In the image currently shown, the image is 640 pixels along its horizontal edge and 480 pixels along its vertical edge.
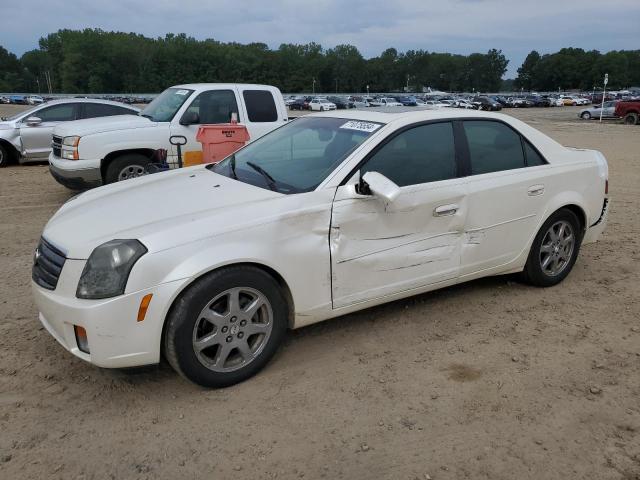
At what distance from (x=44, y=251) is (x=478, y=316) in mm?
3199

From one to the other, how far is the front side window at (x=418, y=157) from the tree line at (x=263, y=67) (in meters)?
142

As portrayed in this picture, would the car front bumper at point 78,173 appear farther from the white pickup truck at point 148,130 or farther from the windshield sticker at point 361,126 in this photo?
the windshield sticker at point 361,126

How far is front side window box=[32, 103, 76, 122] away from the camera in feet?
39.3

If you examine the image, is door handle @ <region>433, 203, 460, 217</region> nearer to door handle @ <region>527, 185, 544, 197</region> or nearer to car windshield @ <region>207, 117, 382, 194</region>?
car windshield @ <region>207, 117, 382, 194</region>

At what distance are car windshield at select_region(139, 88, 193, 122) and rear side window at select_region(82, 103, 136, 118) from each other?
2.99 metres

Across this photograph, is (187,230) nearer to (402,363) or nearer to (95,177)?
(402,363)

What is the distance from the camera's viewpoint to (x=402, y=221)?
12.6 ft

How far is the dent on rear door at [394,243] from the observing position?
3.62m

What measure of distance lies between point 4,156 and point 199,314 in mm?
11592

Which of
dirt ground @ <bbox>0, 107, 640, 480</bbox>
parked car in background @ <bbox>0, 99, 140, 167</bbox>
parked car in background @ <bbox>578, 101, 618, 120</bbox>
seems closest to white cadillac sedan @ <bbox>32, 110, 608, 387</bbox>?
dirt ground @ <bbox>0, 107, 640, 480</bbox>

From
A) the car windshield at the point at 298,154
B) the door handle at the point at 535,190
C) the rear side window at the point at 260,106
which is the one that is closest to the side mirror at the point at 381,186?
the car windshield at the point at 298,154

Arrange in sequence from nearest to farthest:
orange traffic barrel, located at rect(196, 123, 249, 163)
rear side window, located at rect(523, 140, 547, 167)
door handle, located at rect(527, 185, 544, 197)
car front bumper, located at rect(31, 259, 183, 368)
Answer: car front bumper, located at rect(31, 259, 183, 368) < door handle, located at rect(527, 185, 544, 197) < rear side window, located at rect(523, 140, 547, 167) < orange traffic barrel, located at rect(196, 123, 249, 163)

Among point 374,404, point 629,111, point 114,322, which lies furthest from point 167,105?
point 629,111

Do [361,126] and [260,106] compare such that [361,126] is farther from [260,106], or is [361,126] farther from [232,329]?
[260,106]
